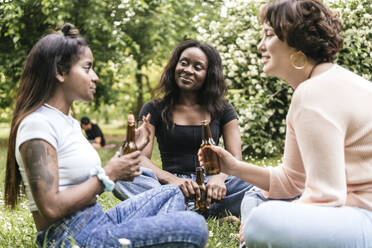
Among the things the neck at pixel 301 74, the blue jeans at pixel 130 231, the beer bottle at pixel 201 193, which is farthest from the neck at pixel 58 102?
the beer bottle at pixel 201 193

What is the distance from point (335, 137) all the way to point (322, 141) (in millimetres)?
68

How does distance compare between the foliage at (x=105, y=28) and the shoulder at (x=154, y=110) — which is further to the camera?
the foliage at (x=105, y=28)

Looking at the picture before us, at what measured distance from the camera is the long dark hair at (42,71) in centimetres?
237

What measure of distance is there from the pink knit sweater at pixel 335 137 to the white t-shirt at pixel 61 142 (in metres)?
1.19

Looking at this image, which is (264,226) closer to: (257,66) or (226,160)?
(226,160)

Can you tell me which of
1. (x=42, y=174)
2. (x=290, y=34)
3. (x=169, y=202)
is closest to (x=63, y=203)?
(x=42, y=174)

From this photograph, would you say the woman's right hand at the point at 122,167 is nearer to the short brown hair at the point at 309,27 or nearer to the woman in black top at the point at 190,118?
the short brown hair at the point at 309,27

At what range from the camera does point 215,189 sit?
3.80 metres

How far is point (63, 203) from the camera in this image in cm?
220

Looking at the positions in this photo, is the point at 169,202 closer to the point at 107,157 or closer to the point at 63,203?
the point at 63,203

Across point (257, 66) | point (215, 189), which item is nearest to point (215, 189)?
point (215, 189)

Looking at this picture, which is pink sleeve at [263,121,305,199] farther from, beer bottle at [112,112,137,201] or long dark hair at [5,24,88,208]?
long dark hair at [5,24,88,208]

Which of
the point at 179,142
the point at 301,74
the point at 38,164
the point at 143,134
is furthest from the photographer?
the point at 179,142

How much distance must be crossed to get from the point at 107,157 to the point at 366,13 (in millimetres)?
5817
